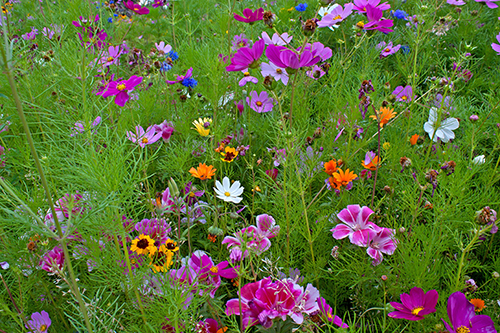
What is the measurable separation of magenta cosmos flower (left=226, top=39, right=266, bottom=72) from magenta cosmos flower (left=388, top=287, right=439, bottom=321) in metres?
0.68

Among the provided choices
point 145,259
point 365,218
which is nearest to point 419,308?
point 365,218

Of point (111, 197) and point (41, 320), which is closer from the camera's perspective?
point (111, 197)

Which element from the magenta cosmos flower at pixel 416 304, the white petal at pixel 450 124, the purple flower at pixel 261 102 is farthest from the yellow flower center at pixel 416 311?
the purple flower at pixel 261 102

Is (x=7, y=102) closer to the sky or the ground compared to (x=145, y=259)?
closer to the sky

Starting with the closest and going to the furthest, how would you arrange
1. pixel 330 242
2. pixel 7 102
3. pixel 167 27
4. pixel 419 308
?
pixel 419 308 → pixel 330 242 → pixel 7 102 → pixel 167 27

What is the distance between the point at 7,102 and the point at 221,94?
2.66 feet

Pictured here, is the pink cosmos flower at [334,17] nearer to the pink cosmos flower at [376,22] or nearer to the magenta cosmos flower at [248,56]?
the pink cosmos flower at [376,22]

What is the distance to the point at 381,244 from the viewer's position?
0.94 meters

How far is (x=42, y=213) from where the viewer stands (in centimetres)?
88

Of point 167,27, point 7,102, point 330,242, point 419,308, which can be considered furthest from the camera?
point 167,27

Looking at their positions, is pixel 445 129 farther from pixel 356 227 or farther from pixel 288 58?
pixel 288 58

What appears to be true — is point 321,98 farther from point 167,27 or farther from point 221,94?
point 167,27

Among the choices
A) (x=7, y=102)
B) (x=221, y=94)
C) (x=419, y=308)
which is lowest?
(x=419, y=308)

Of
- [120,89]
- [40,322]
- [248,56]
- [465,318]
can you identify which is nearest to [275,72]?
[248,56]
